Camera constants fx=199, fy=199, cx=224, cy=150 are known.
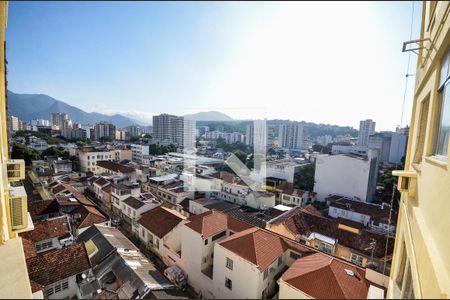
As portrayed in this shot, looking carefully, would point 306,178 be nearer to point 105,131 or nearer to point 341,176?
point 341,176

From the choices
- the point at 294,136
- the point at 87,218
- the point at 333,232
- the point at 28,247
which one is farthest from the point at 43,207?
the point at 294,136

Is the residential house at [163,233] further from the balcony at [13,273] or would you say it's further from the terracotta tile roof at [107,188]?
the terracotta tile roof at [107,188]

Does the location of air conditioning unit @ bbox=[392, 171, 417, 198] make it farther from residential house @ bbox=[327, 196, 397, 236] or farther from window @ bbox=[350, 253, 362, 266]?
residential house @ bbox=[327, 196, 397, 236]

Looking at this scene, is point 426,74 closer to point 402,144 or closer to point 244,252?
point 244,252

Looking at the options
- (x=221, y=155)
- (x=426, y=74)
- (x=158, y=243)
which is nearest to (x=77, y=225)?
(x=158, y=243)

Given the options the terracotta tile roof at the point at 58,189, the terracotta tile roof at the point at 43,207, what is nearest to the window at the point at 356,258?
the terracotta tile roof at the point at 43,207
